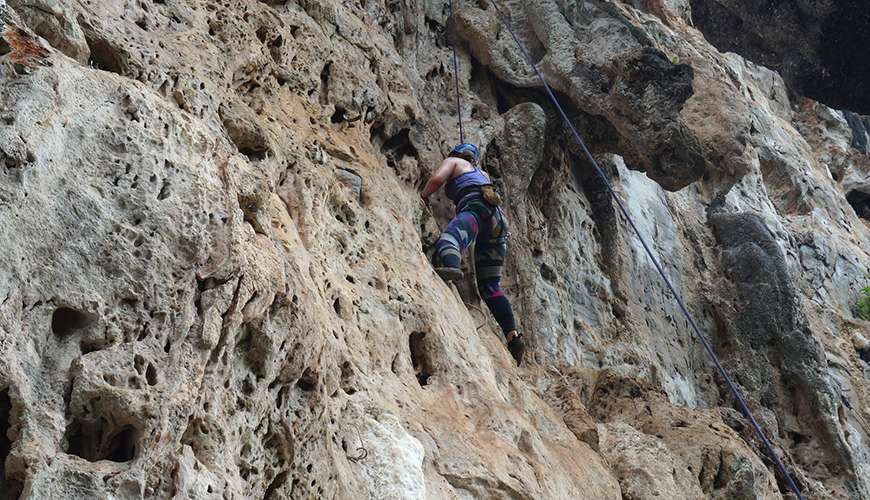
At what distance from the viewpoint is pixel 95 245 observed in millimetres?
3500

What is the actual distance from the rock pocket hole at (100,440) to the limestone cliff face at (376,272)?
1 centimetres

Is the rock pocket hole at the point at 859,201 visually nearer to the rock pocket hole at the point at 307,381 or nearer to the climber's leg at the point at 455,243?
the climber's leg at the point at 455,243

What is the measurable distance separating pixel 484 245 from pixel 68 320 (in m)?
4.55

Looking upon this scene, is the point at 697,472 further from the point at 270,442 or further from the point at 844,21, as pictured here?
the point at 844,21

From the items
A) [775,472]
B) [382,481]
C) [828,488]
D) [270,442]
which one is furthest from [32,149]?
[828,488]

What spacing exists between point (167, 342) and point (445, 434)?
1.86 meters

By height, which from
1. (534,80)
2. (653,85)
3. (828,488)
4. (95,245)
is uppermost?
(95,245)

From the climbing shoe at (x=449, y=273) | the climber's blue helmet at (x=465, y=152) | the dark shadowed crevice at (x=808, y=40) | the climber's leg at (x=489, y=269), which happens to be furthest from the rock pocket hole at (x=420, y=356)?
the dark shadowed crevice at (x=808, y=40)

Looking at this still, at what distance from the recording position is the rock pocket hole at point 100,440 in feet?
10.6

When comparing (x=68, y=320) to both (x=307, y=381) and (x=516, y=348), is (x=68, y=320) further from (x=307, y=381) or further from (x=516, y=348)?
(x=516, y=348)

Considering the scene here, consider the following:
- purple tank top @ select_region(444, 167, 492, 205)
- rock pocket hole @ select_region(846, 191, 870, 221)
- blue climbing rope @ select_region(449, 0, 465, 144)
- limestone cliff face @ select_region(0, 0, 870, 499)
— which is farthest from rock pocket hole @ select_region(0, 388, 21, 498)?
rock pocket hole @ select_region(846, 191, 870, 221)

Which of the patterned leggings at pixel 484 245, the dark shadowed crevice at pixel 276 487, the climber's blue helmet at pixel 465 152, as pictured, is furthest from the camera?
the climber's blue helmet at pixel 465 152

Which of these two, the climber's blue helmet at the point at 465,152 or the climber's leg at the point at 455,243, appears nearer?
the climber's leg at the point at 455,243

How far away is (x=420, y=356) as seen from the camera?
5.77 meters
